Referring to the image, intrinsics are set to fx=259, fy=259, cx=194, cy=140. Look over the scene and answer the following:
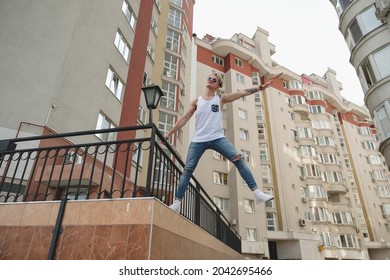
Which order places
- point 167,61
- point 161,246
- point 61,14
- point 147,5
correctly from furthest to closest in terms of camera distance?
point 167,61, point 147,5, point 61,14, point 161,246

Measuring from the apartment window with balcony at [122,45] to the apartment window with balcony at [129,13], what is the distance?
1.79 metres

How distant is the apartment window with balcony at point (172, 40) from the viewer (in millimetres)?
25641

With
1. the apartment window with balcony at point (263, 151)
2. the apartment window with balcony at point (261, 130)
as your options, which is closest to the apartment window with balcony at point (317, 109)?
the apartment window with balcony at point (261, 130)

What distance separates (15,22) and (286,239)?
89.8 ft

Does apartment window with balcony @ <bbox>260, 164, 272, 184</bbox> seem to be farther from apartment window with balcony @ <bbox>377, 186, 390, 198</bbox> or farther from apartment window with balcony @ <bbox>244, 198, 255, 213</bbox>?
apartment window with balcony @ <bbox>377, 186, 390, 198</bbox>

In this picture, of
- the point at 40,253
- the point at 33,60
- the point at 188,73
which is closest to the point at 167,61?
the point at 188,73

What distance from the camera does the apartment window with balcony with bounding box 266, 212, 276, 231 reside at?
2784 centimetres

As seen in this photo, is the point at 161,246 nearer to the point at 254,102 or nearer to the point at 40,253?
the point at 40,253

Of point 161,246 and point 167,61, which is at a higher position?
point 167,61

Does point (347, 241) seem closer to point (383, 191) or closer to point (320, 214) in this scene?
point (320, 214)

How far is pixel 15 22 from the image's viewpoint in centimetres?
1028

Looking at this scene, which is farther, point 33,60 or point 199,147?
point 33,60

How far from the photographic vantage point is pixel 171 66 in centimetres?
2481

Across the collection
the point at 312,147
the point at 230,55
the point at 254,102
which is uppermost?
the point at 230,55
